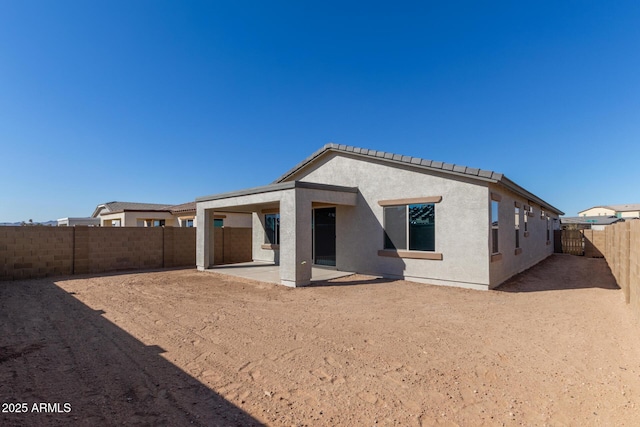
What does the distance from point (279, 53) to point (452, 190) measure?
10876 millimetres

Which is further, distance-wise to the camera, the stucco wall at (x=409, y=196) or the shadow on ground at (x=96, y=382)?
the stucco wall at (x=409, y=196)

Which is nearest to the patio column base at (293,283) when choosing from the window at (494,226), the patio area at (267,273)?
the patio area at (267,273)

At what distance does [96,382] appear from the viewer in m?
3.63

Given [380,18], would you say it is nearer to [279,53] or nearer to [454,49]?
[454,49]

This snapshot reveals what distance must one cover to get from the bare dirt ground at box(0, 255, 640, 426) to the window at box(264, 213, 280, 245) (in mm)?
7528

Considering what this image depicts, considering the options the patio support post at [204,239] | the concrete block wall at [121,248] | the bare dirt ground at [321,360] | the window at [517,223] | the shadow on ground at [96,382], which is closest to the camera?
the shadow on ground at [96,382]

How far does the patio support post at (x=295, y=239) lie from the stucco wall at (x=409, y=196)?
2.63m

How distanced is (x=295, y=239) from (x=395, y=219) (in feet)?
12.0

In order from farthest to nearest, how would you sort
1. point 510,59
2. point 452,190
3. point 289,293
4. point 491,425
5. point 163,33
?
point 510,59
point 163,33
point 452,190
point 289,293
point 491,425

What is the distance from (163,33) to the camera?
12305mm

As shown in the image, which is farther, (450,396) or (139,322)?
(139,322)

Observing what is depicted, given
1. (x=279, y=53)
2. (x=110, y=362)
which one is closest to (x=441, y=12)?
(x=279, y=53)

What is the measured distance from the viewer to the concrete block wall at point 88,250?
1130cm

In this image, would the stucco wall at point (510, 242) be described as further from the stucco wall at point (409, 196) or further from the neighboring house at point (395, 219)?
the stucco wall at point (409, 196)
